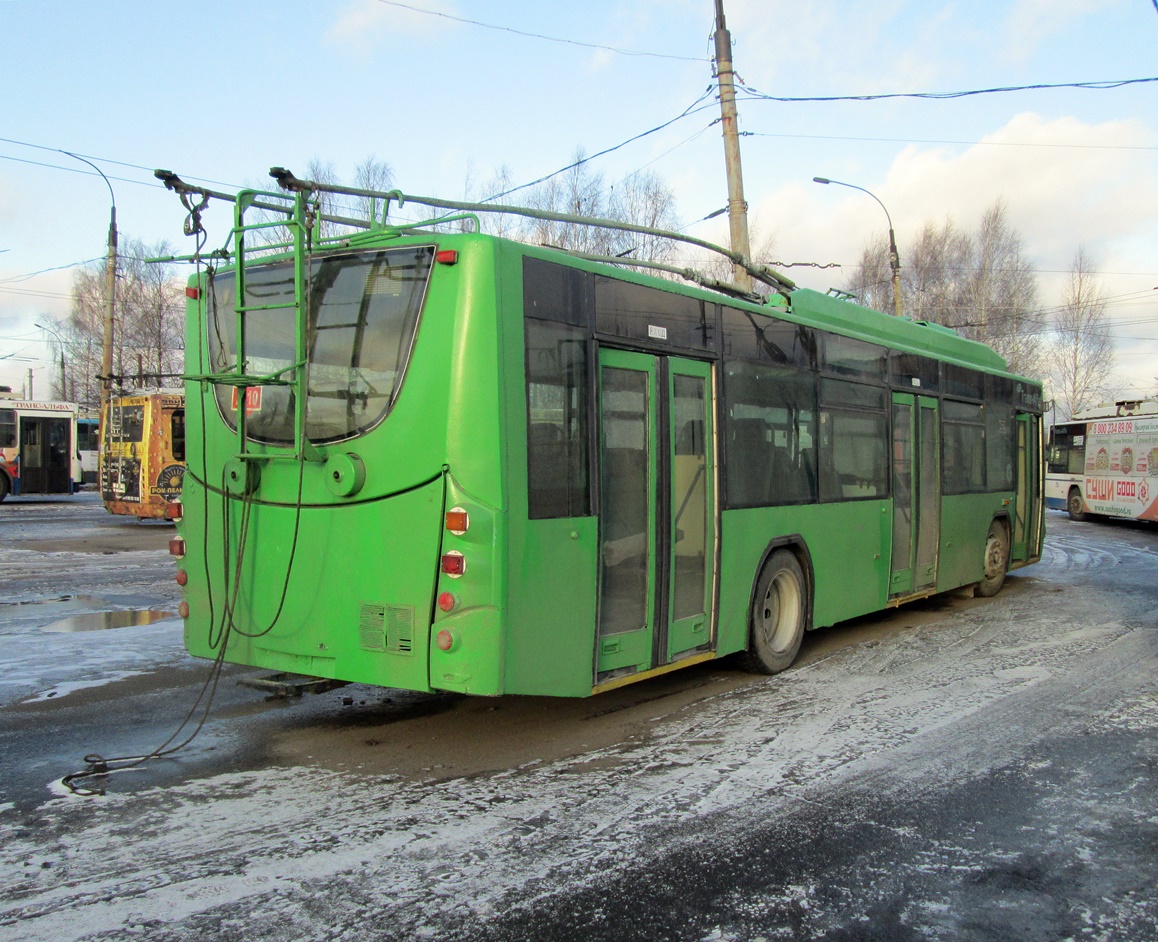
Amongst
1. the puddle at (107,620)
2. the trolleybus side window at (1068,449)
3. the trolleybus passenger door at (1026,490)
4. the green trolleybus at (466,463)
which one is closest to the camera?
the green trolleybus at (466,463)

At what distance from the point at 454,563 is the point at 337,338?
156 cm

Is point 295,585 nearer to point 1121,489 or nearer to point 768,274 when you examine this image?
point 768,274

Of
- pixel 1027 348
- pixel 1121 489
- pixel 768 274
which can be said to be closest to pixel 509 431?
pixel 768 274

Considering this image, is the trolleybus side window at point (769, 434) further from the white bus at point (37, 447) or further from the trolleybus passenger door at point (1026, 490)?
the white bus at point (37, 447)

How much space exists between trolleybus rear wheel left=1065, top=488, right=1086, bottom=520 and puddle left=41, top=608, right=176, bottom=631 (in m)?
27.3

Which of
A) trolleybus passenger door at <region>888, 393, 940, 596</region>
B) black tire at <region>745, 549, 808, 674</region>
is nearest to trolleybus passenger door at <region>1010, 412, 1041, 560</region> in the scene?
trolleybus passenger door at <region>888, 393, 940, 596</region>

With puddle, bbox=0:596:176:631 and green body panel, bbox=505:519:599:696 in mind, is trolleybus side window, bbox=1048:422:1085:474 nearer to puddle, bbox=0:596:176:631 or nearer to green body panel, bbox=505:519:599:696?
puddle, bbox=0:596:176:631

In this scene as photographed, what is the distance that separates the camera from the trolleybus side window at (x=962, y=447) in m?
11.2

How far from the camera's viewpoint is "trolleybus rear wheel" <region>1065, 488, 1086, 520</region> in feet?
97.1

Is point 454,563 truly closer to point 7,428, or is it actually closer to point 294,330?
point 294,330

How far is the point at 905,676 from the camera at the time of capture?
26.3 feet

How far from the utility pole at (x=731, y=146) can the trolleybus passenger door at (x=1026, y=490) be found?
178 inches

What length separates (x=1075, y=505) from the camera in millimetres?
30016

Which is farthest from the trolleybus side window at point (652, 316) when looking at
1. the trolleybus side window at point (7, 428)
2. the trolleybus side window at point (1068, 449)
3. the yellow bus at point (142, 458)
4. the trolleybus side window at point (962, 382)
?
the trolleybus side window at point (7, 428)
